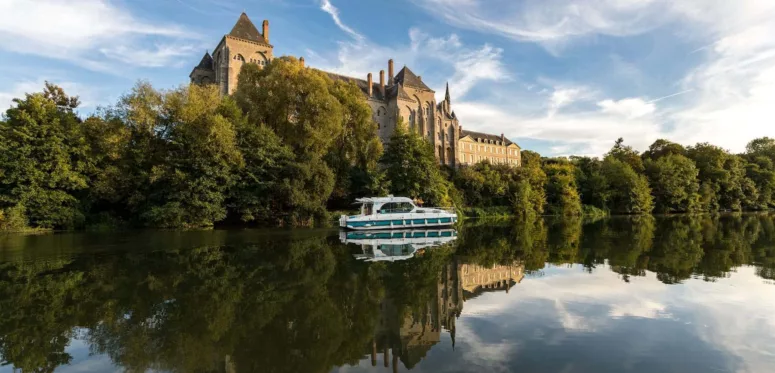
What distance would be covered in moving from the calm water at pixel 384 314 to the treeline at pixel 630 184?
127 ft

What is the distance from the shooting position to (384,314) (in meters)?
7.04

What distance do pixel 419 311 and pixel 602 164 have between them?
229 feet

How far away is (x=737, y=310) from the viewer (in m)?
7.21

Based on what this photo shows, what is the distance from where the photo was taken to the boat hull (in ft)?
81.3

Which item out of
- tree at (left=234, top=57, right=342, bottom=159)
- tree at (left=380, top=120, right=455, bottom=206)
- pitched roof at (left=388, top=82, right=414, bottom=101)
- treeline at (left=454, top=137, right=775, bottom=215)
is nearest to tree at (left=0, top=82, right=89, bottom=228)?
tree at (left=234, top=57, right=342, bottom=159)

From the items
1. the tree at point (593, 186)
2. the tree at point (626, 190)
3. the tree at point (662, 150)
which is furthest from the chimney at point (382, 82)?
the tree at point (662, 150)

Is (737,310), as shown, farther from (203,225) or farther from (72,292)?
(203,225)

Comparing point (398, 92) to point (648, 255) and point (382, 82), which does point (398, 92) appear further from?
point (648, 255)

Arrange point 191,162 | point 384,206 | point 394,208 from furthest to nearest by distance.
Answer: point 191,162 → point 384,206 → point 394,208

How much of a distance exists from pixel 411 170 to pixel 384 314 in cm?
3258

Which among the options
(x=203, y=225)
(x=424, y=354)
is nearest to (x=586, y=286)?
(x=424, y=354)

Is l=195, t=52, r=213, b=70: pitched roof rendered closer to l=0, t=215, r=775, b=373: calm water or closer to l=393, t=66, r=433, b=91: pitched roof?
l=393, t=66, r=433, b=91: pitched roof

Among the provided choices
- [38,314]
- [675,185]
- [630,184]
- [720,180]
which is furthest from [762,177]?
[38,314]

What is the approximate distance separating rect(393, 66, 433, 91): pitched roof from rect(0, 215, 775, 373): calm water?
2169 inches
